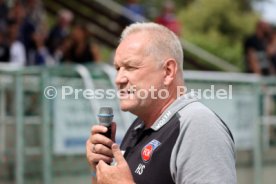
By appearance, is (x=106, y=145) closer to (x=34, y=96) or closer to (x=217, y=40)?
(x=34, y=96)

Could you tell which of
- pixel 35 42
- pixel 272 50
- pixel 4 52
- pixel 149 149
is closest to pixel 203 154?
pixel 149 149

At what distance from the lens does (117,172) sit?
324 centimetres

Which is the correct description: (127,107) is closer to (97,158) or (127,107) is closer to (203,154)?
(97,158)

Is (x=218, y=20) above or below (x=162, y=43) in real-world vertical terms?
above

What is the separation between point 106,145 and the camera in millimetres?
3340

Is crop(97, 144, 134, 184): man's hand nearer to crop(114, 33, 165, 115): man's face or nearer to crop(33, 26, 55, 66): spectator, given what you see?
crop(114, 33, 165, 115): man's face

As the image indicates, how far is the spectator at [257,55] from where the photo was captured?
1304 cm

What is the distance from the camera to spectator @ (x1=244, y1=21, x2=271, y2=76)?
13.0 m

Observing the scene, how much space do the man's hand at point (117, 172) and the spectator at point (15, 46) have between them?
7.64 metres

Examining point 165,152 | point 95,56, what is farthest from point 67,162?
point 165,152

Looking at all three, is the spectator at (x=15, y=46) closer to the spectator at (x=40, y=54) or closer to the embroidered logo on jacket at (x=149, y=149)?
the spectator at (x=40, y=54)

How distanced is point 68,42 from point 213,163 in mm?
8858

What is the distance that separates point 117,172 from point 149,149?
0.18 m

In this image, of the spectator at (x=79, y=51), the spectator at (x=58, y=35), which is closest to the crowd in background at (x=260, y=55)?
the spectator at (x=79, y=51)
